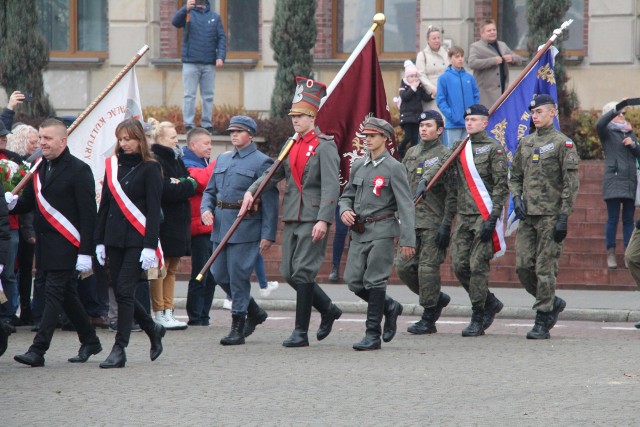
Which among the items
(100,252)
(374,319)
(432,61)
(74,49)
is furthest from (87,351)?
(74,49)

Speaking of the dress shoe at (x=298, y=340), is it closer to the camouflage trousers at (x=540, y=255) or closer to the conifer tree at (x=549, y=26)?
the camouflage trousers at (x=540, y=255)

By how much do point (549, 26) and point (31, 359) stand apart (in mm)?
13045

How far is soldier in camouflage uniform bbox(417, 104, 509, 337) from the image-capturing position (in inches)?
521

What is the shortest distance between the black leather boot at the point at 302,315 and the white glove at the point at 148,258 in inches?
67.2

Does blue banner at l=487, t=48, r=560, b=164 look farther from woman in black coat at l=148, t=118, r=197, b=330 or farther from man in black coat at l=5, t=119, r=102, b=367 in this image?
man in black coat at l=5, t=119, r=102, b=367

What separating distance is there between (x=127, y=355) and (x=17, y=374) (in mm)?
1302

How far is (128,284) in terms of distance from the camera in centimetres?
1110

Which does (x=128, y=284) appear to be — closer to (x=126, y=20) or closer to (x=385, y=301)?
(x=385, y=301)

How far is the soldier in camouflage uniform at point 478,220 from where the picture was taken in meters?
13.2

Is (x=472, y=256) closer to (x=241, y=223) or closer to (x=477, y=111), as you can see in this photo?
(x=477, y=111)

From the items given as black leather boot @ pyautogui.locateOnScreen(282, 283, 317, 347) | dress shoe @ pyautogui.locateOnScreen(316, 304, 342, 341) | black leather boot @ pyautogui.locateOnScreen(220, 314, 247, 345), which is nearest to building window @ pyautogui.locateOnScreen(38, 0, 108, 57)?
black leather boot @ pyautogui.locateOnScreen(220, 314, 247, 345)

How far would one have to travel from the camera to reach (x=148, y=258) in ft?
36.1

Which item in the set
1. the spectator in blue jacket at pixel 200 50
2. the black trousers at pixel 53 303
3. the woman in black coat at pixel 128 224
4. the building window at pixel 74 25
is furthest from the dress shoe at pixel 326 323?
the building window at pixel 74 25

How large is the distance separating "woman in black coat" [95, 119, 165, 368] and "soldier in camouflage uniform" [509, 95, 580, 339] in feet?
11.5
